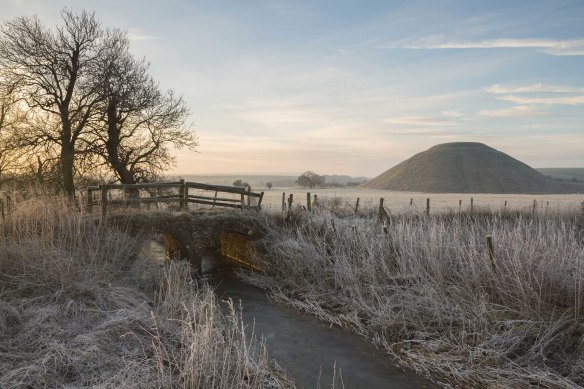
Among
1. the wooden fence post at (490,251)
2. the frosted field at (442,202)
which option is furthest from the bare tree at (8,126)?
the wooden fence post at (490,251)

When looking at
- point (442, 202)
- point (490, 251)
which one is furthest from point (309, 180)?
point (490, 251)

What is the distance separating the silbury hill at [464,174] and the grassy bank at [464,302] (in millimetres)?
74803

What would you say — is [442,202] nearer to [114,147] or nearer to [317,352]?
[114,147]

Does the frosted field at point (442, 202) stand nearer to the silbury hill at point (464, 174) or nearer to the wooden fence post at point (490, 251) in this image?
the wooden fence post at point (490, 251)

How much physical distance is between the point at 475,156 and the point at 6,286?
343 ft

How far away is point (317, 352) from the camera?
8406 millimetres

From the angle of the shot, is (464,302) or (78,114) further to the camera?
(78,114)

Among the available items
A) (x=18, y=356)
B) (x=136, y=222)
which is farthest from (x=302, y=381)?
(x=136, y=222)

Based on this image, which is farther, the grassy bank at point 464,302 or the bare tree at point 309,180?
the bare tree at point 309,180

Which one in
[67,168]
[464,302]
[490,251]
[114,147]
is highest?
[114,147]

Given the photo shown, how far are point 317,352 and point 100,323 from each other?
4156 mm

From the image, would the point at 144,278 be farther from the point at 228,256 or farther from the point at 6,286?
the point at 228,256

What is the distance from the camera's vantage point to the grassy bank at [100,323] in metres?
5.59

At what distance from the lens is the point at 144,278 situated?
11312 mm
